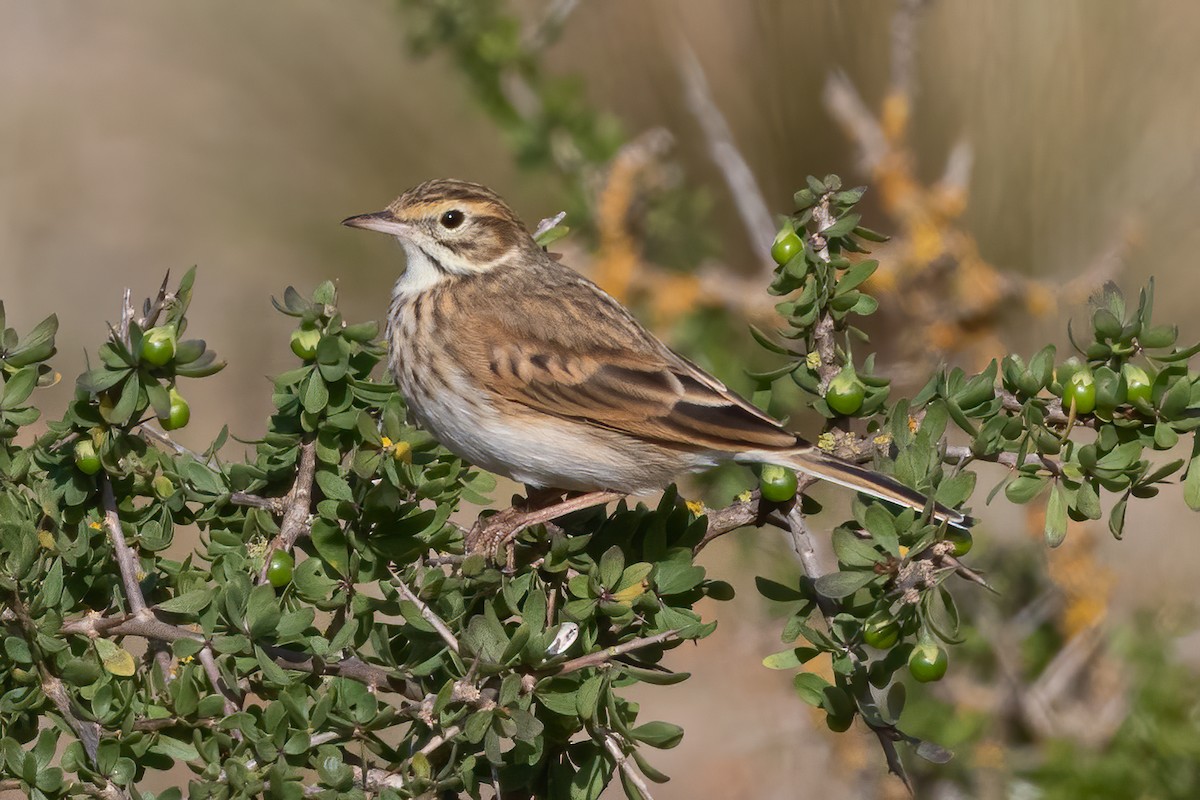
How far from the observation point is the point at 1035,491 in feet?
9.78

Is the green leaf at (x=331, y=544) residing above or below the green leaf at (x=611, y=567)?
below

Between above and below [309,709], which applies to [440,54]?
above

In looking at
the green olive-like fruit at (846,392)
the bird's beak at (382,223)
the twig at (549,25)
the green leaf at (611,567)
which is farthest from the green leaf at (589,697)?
the twig at (549,25)

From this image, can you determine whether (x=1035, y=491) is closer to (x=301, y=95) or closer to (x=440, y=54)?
(x=440, y=54)

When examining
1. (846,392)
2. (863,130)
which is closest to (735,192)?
(863,130)

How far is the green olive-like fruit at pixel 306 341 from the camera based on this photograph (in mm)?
3168

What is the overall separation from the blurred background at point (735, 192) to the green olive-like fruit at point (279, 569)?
5.67ft

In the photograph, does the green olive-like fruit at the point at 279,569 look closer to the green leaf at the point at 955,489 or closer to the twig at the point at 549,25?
the green leaf at the point at 955,489

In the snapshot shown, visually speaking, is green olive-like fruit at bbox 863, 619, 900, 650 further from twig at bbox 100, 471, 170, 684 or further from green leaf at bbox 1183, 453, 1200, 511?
twig at bbox 100, 471, 170, 684

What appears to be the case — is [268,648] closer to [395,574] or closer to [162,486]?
[395,574]

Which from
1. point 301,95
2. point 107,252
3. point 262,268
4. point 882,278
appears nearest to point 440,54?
point 301,95

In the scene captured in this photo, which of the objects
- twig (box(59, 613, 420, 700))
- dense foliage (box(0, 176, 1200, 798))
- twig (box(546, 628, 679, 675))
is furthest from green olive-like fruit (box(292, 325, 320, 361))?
twig (box(546, 628, 679, 675))

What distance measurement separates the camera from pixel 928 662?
286 cm

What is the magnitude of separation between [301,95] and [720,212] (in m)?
3.80
